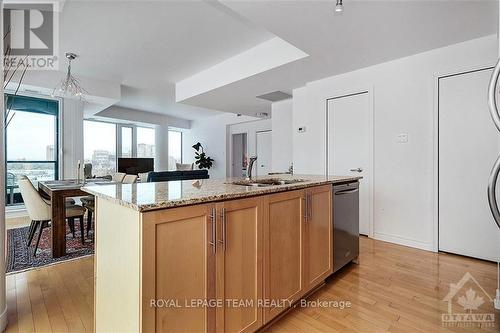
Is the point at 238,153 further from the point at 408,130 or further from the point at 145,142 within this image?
the point at 408,130

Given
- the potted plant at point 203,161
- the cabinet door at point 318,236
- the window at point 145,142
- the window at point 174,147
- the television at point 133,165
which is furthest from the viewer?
the window at point 174,147

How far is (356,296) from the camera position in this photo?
1927mm

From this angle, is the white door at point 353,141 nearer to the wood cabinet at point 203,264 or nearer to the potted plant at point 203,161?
the wood cabinet at point 203,264

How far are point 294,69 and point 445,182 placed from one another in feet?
7.45

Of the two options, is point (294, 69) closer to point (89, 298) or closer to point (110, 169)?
point (89, 298)

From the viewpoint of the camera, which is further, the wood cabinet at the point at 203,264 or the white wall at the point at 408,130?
the white wall at the point at 408,130

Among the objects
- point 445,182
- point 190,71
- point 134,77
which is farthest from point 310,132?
point 134,77

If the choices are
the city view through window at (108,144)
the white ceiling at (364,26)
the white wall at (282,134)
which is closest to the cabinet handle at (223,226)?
the white ceiling at (364,26)

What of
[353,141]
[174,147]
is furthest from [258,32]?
[174,147]

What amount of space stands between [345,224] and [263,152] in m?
4.85

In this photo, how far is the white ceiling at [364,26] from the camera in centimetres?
210

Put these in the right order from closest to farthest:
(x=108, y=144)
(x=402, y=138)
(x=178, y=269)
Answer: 1. (x=178, y=269)
2. (x=402, y=138)
3. (x=108, y=144)

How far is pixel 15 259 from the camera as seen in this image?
2660 millimetres

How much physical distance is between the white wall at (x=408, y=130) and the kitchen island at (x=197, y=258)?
6.69 ft
